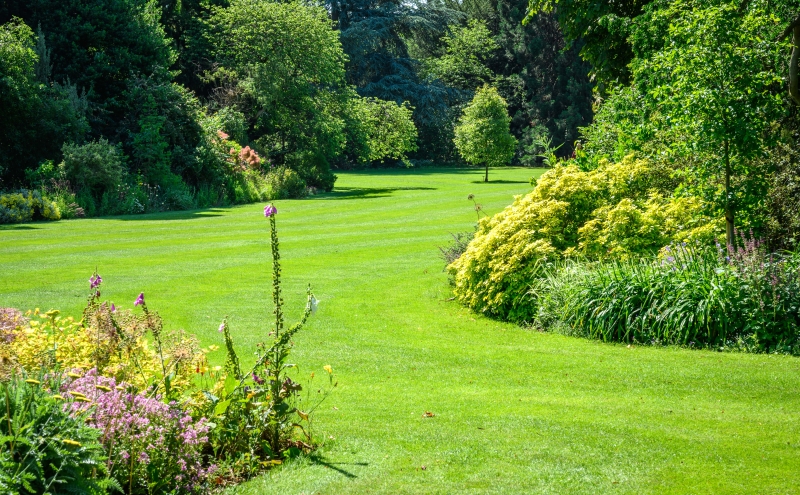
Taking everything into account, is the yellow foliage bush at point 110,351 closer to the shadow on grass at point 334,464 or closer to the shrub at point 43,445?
the shadow on grass at point 334,464

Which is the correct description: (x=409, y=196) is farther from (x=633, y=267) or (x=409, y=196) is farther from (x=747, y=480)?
(x=747, y=480)

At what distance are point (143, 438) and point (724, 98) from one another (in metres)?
8.51

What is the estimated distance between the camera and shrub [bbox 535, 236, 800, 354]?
380 inches

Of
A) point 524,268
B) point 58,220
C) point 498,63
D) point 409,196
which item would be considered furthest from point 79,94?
point 498,63

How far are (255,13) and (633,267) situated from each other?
104 feet

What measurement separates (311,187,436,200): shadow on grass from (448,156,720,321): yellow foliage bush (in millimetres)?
21937

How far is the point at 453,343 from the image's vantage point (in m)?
10.4

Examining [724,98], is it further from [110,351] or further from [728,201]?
[110,351]

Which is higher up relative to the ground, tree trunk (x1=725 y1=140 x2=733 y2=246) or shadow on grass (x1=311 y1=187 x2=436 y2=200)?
tree trunk (x1=725 y1=140 x2=733 y2=246)

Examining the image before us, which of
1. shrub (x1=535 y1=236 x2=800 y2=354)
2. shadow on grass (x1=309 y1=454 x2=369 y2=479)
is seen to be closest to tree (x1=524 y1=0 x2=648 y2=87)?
shrub (x1=535 y1=236 x2=800 y2=354)

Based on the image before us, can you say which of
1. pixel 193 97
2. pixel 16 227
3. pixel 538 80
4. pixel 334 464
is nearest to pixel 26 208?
pixel 16 227

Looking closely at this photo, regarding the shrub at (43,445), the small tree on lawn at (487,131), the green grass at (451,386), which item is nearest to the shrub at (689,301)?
the green grass at (451,386)

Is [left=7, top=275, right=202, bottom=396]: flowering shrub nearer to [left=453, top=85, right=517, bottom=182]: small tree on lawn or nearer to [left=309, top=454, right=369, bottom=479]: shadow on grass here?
[left=309, top=454, right=369, bottom=479]: shadow on grass

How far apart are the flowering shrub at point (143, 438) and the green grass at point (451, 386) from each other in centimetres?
43
